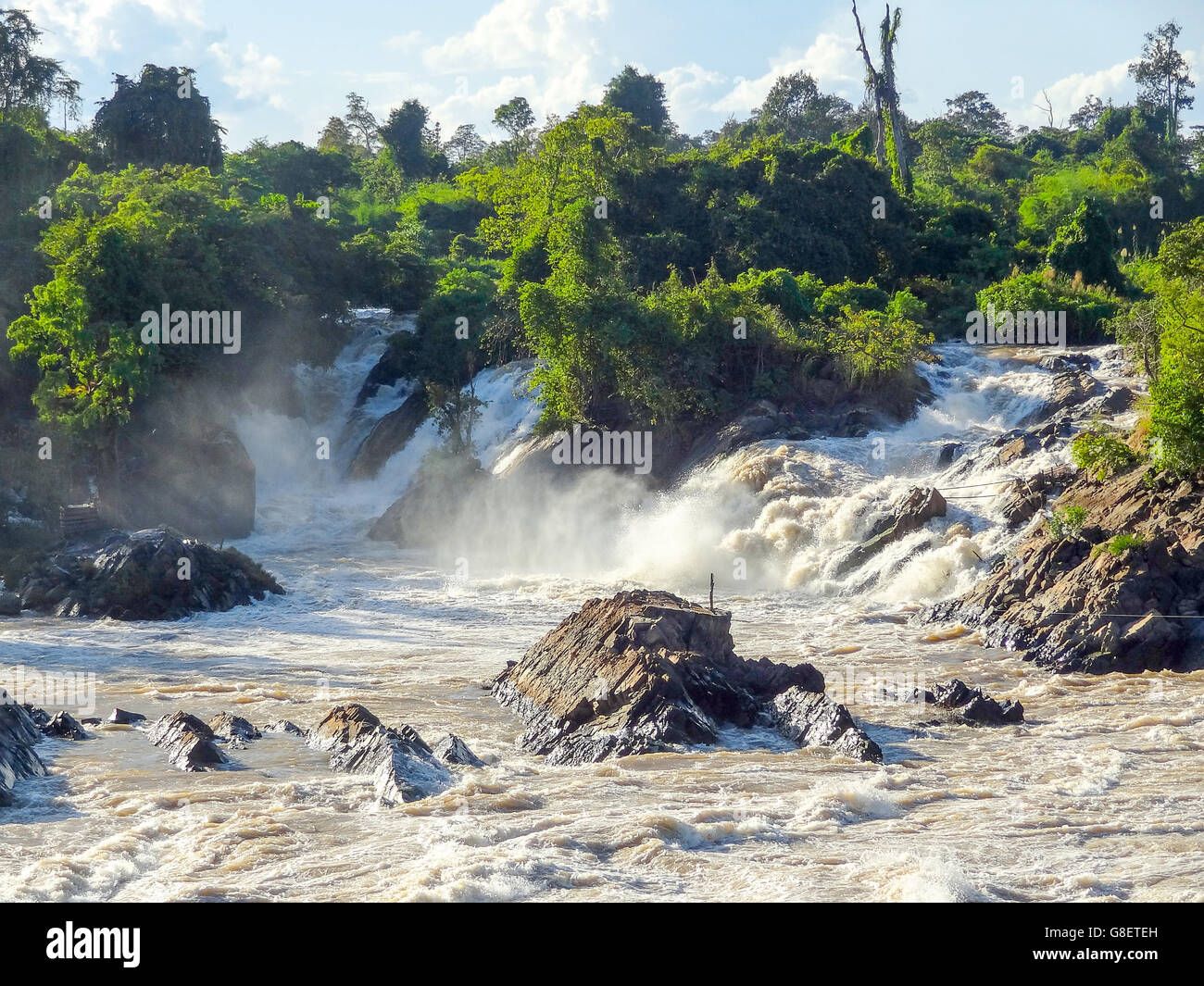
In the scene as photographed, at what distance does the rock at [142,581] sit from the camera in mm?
25750

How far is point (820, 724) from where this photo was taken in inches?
615

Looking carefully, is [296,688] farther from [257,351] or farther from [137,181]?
[137,181]

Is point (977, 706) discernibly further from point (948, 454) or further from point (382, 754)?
point (948, 454)

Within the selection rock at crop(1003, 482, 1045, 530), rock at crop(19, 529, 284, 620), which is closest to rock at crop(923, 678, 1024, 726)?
rock at crop(1003, 482, 1045, 530)

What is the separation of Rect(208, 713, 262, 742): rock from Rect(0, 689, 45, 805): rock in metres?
2.11

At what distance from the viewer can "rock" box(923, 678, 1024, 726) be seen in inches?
648

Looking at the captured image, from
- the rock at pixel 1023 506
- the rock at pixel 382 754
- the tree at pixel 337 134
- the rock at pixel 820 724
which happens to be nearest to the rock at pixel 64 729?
the rock at pixel 382 754

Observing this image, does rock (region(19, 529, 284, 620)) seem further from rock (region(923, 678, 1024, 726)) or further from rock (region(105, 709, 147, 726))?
rock (region(923, 678, 1024, 726))

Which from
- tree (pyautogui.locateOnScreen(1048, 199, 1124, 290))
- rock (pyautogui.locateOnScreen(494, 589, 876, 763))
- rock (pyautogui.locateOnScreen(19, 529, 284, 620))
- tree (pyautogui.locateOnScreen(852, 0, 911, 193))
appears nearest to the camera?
rock (pyautogui.locateOnScreen(494, 589, 876, 763))

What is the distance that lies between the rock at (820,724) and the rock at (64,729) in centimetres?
877

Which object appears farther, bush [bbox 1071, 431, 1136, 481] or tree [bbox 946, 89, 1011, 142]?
tree [bbox 946, 89, 1011, 142]

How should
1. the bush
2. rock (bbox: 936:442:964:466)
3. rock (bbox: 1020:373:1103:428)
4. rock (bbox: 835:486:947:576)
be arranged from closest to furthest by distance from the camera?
the bush → rock (bbox: 835:486:947:576) → rock (bbox: 936:442:964:466) → rock (bbox: 1020:373:1103:428)
